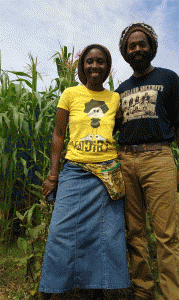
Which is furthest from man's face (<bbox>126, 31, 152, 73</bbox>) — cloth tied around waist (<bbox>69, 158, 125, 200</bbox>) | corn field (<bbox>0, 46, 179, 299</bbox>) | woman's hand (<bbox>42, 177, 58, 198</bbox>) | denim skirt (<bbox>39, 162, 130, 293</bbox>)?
woman's hand (<bbox>42, 177, 58, 198</bbox>)

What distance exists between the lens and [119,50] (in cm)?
169

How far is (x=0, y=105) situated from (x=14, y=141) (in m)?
0.33

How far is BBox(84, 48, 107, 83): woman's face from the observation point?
145cm

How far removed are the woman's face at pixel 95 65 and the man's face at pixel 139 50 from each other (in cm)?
21

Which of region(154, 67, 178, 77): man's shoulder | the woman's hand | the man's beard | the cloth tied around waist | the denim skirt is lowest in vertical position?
the denim skirt

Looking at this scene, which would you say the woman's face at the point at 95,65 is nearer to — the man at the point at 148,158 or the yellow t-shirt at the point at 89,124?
the yellow t-shirt at the point at 89,124

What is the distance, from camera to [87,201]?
133 centimetres

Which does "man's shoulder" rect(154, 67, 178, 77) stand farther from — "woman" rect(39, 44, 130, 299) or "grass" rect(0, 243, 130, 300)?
"grass" rect(0, 243, 130, 300)

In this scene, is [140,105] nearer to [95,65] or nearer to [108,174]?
[95,65]

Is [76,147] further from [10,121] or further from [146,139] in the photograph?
[10,121]

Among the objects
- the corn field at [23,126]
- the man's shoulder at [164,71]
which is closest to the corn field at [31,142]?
the corn field at [23,126]

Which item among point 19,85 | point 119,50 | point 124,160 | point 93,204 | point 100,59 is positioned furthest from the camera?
point 19,85

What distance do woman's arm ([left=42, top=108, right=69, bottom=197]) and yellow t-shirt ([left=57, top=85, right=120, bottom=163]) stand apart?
47mm

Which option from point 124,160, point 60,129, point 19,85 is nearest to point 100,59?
point 60,129
